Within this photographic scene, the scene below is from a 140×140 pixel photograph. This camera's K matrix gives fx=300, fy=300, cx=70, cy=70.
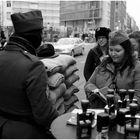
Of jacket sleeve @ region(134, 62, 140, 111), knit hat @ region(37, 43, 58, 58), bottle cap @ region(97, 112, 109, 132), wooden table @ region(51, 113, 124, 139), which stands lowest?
wooden table @ region(51, 113, 124, 139)

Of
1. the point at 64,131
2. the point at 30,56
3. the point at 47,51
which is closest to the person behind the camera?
the point at 64,131

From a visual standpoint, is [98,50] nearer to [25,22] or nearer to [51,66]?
[51,66]

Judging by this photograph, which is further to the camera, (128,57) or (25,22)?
(128,57)

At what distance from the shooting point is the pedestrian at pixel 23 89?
2500 millimetres

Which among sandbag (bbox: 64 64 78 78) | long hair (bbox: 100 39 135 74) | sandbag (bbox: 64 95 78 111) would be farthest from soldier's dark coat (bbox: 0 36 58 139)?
sandbag (bbox: 64 64 78 78)

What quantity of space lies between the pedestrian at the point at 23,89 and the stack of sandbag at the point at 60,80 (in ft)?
3.91

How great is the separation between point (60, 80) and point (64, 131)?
1.73m

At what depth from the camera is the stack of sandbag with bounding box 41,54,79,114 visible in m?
3.98

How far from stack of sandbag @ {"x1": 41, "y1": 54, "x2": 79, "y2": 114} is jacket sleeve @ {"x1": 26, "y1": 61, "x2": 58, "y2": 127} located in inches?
47.2

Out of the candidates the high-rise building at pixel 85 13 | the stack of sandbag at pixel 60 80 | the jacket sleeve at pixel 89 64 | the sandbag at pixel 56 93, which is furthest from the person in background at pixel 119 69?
the high-rise building at pixel 85 13

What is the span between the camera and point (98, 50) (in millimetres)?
5004

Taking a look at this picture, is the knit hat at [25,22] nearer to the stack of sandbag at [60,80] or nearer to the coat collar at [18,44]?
the coat collar at [18,44]

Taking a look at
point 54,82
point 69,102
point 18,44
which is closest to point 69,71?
point 69,102

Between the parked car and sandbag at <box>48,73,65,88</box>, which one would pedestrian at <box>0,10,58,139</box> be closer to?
sandbag at <box>48,73,65,88</box>
